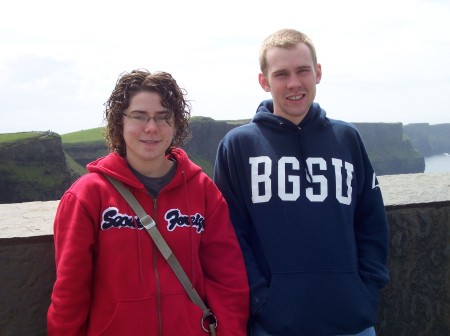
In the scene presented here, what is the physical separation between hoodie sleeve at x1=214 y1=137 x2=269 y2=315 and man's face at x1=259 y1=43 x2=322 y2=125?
41 centimetres

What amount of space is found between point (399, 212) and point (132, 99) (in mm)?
1990

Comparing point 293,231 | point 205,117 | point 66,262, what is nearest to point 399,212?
point 293,231

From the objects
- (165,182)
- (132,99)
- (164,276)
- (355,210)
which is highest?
(132,99)

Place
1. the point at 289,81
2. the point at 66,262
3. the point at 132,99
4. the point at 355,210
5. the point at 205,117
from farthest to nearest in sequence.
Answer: the point at 205,117, the point at 355,210, the point at 289,81, the point at 132,99, the point at 66,262

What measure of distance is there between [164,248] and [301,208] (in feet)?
2.43

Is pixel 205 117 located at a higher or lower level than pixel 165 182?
higher

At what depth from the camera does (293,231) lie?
2521mm

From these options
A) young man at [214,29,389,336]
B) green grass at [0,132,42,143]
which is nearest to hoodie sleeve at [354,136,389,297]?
young man at [214,29,389,336]

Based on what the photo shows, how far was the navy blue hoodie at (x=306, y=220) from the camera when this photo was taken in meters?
2.45

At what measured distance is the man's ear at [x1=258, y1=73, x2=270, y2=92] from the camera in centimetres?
277

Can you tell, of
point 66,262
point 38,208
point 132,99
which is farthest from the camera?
point 38,208

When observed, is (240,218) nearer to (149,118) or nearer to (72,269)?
(149,118)

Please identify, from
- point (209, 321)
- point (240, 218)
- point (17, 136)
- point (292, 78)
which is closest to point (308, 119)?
point (292, 78)

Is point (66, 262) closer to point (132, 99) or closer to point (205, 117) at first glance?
point (132, 99)
